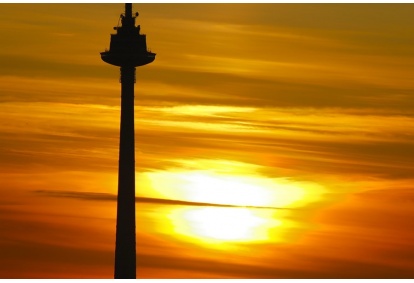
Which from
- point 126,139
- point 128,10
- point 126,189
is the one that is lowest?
point 126,189

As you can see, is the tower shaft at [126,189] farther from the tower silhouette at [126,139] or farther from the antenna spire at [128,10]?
the antenna spire at [128,10]

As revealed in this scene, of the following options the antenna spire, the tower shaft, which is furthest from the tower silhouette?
the antenna spire

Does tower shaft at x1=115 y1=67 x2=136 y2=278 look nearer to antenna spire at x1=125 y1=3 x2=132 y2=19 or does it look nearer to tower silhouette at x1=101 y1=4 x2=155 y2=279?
tower silhouette at x1=101 y1=4 x2=155 y2=279

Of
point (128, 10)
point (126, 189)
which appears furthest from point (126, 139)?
point (128, 10)

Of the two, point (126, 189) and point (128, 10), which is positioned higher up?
point (128, 10)

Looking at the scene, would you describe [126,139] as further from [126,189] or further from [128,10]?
[128,10]
